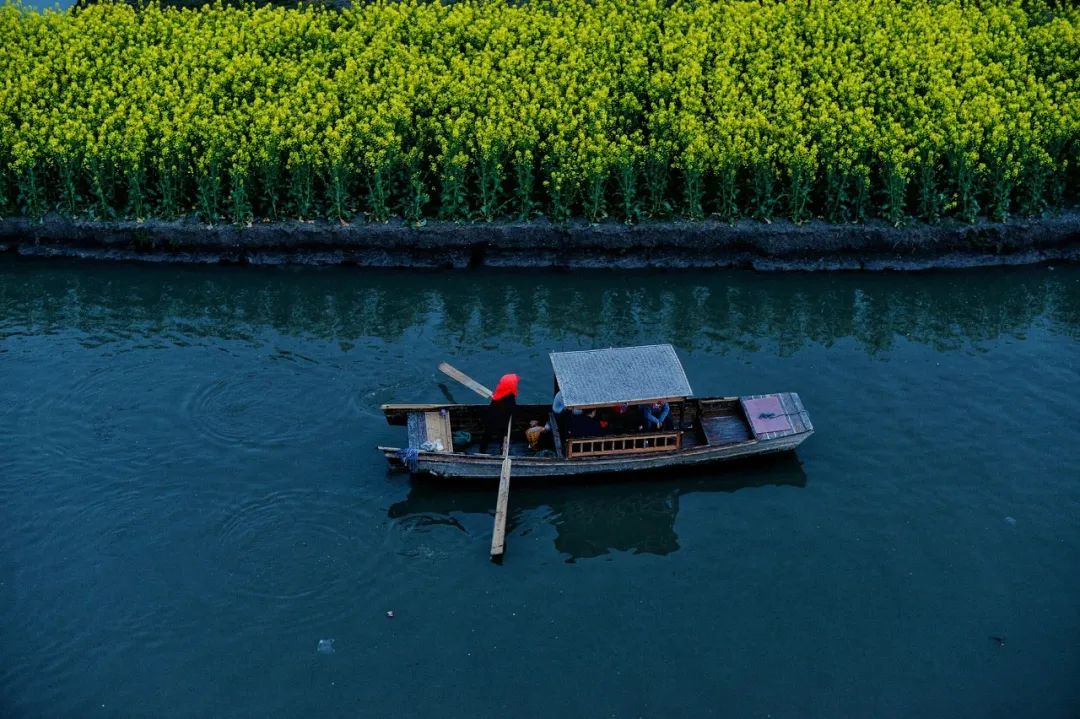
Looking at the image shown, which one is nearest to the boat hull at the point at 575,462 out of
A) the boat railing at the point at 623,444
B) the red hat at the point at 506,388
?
→ the boat railing at the point at 623,444

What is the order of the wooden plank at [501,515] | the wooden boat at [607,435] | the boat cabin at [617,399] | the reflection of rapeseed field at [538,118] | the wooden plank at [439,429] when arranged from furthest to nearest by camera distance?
1. the reflection of rapeseed field at [538,118]
2. the wooden plank at [439,429]
3. the wooden boat at [607,435]
4. the boat cabin at [617,399]
5. the wooden plank at [501,515]

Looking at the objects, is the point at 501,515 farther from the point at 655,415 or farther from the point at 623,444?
the point at 655,415

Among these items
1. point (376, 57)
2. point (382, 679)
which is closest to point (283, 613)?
point (382, 679)

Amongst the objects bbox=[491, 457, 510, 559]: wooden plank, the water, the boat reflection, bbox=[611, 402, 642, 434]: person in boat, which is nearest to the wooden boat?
bbox=[611, 402, 642, 434]: person in boat

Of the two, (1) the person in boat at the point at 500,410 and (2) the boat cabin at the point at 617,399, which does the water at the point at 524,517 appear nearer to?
(2) the boat cabin at the point at 617,399

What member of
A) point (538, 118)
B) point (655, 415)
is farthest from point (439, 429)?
point (538, 118)

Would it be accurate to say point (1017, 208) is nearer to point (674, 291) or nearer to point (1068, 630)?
point (674, 291)

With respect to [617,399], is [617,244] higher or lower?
higher
